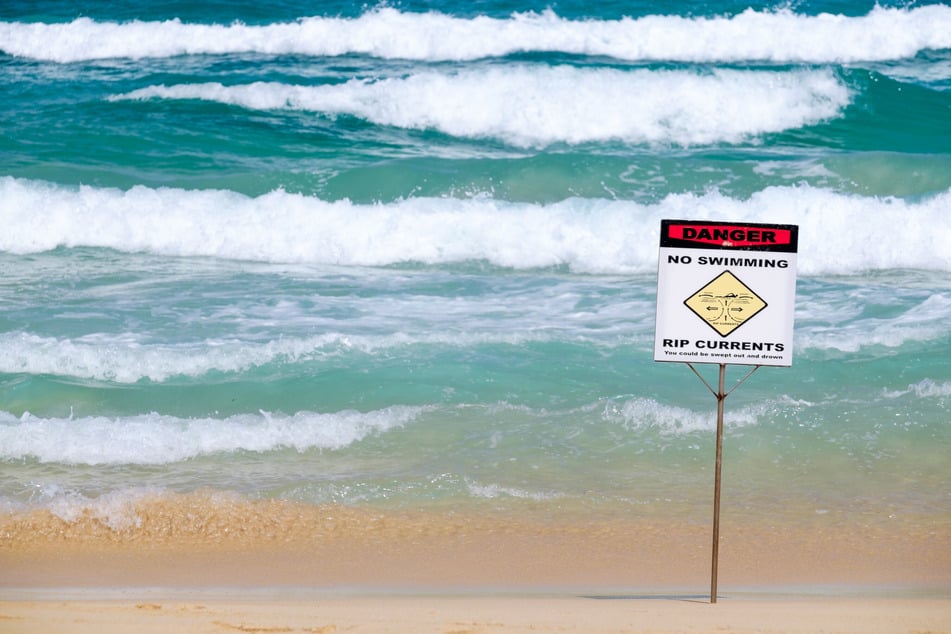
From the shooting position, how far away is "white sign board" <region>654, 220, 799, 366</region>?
476 cm

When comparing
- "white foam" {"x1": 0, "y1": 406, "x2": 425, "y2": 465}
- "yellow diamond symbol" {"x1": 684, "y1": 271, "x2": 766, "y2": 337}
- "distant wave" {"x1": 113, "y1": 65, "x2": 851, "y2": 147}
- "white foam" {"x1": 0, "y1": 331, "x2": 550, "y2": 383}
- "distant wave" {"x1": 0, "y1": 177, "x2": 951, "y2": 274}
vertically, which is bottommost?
"white foam" {"x1": 0, "y1": 406, "x2": 425, "y2": 465}

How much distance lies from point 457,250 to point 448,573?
731 cm

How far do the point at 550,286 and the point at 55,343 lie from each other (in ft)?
14.5

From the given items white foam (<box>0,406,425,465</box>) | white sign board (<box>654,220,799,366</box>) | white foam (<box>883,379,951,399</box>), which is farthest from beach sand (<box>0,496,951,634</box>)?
white foam (<box>883,379,951,399</box>)

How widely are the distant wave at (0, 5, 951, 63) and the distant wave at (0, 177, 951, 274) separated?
7.20m

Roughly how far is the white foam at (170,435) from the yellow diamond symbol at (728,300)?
9.37 ft

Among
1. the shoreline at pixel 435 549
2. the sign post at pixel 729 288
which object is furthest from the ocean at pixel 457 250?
the sign post at pixel 729 288

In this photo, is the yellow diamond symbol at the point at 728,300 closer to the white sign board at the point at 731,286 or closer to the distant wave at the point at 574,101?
the white sign board at the point at 731,286

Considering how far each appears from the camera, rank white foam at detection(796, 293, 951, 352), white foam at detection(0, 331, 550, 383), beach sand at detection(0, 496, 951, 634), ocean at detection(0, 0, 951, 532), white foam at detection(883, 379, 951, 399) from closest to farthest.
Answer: beach sand at detection(0, 496, 951, 634), ocean at detection(0, 0, 951, 532), white foam at detection(883, 379, 951, 399), white foam at detection(0, 331, 550, 383), white foam at detection(796, 293, 951, 352)

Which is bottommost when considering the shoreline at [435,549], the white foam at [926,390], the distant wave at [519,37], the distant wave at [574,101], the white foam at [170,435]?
the shoreline at [435,549]

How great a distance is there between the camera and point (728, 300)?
15.7 feet

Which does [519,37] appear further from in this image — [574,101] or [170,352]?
[170,352]

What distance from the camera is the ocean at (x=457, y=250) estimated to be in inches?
262

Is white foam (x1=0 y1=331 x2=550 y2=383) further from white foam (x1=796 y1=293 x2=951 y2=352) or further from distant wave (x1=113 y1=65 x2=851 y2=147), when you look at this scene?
distant wave (x1=113 y1=65 x2=851 y2=147)
